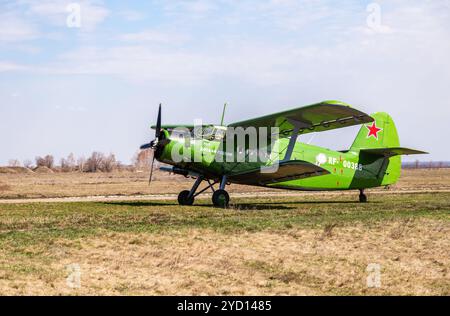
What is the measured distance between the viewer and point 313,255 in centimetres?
1279

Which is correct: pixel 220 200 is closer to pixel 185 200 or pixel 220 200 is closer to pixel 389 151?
pixel 185 200

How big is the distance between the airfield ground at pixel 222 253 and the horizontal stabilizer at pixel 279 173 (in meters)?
3.60

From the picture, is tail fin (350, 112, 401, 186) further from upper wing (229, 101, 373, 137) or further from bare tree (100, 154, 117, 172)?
bare tree (100, 154, 117, 172)

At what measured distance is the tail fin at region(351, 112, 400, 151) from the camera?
94.2 ft

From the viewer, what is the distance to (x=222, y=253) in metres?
12.7

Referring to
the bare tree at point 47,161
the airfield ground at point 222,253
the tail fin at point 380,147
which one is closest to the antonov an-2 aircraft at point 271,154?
the tail fin at point 380,147

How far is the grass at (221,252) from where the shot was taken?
1020cm

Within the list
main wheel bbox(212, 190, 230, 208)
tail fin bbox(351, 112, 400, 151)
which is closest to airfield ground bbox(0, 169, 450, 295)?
main wheel bbox(212, 190, 230, 208)

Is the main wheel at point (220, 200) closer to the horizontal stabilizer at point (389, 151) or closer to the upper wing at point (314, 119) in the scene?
the upper wing at point (314, 119)

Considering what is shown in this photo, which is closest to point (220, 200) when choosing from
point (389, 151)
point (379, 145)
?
point (389, 151)

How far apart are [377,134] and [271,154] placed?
24.2 ft

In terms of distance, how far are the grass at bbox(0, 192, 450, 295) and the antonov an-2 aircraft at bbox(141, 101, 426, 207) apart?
3.26 m
